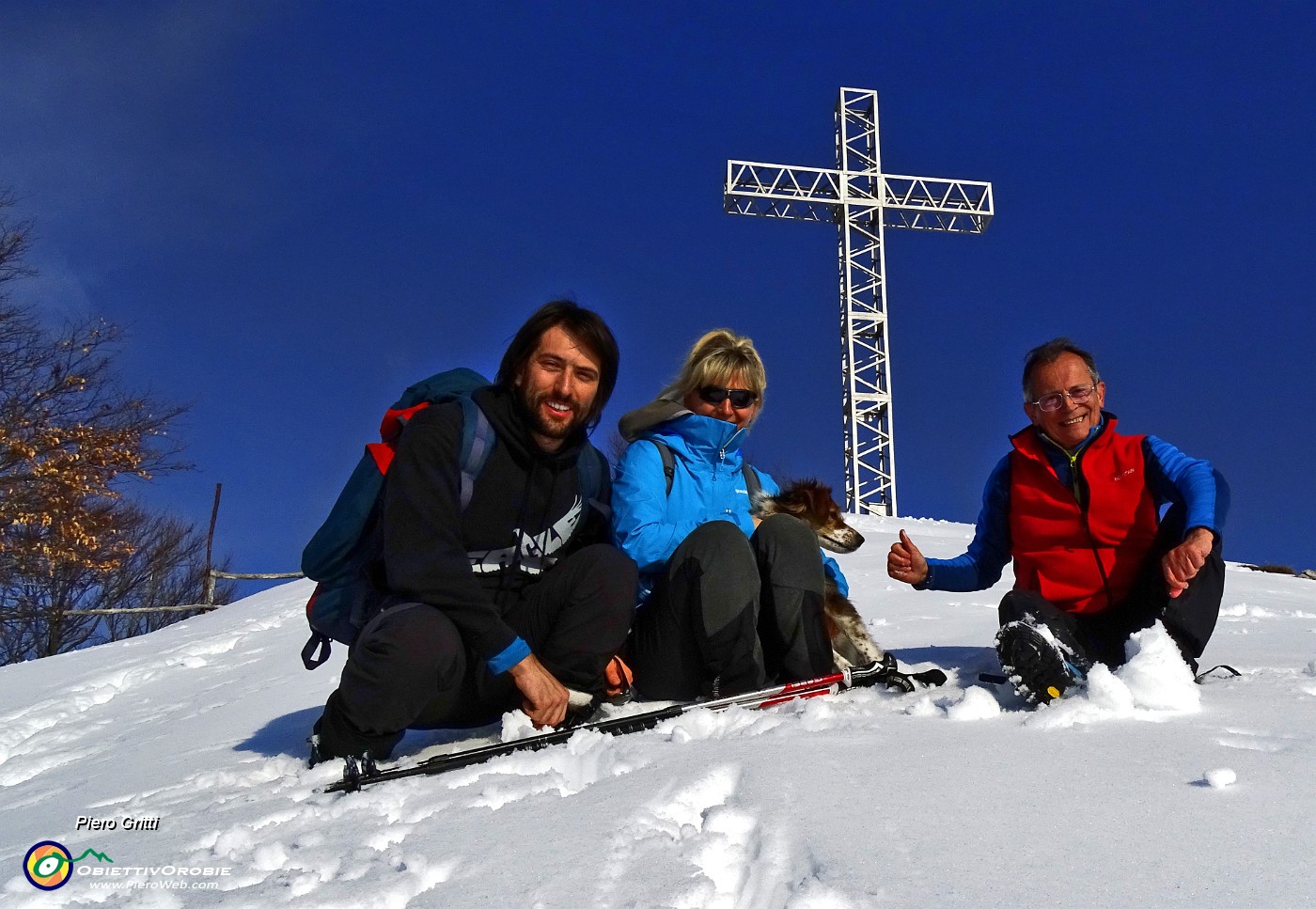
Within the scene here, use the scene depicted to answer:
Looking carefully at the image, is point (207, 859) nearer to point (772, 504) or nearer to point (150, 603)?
point (772, 504)

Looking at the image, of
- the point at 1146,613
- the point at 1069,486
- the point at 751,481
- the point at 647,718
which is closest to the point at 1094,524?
the point at 1069,486

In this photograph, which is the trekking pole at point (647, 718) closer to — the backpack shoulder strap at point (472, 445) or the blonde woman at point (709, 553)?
the blonde woman at point (709, 553)

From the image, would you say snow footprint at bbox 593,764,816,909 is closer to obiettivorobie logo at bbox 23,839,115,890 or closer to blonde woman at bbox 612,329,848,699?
blonde woman at bbox 612,329,848,699

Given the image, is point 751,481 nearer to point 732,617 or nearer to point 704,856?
point 732,617

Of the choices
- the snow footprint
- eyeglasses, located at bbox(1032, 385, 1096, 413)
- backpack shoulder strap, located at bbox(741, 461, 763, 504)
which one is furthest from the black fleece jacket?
eyeglasses, located at bbox(1032, 385, 1096, 413)

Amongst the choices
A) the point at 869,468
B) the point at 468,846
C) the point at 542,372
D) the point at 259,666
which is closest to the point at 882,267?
the point at 869,468

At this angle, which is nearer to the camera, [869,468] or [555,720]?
[555,720]

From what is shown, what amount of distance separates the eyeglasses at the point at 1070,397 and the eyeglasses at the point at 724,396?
103cm

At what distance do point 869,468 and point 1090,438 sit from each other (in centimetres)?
1394

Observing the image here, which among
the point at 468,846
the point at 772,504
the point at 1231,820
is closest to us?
the point at 1231,820

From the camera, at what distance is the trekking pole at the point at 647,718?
213 centimetres

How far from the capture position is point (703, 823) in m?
1.60

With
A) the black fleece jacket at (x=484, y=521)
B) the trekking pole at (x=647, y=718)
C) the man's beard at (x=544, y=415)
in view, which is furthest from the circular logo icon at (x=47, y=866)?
the man's beard at (x=544, y=415)

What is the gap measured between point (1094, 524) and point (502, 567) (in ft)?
6.55
